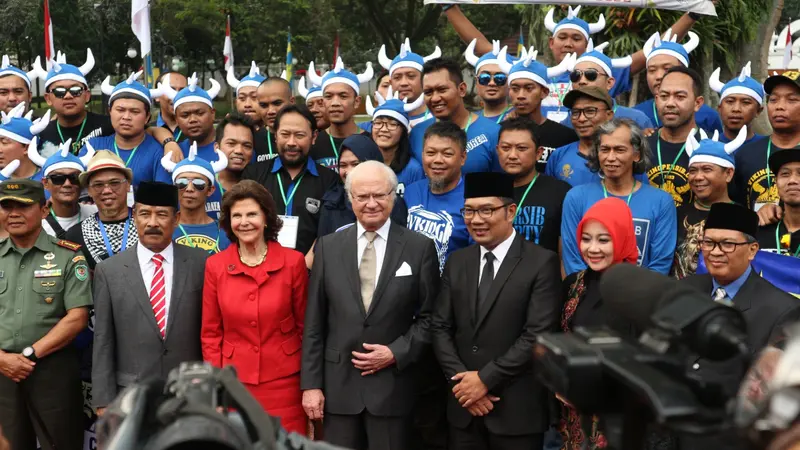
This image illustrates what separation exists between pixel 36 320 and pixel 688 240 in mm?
4127

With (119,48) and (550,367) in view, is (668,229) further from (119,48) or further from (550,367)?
(119,48)

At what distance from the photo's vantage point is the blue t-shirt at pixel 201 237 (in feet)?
21.0

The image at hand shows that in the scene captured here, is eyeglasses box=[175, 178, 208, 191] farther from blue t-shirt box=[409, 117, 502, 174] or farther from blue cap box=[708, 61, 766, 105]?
blue cap box=[708, 61, 766, 105]

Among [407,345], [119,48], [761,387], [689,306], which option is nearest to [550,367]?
[689,306]

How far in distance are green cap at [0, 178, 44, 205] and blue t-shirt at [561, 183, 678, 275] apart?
339 cm

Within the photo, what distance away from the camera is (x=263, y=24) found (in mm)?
38344

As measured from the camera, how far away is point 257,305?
565 cm

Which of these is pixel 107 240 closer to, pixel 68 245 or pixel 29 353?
pixel 68 245

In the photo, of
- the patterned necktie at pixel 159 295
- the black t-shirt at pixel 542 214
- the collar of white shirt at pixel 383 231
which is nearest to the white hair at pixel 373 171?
the collar of white shirt at pixel 383 231

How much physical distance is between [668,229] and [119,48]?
37.4 meters

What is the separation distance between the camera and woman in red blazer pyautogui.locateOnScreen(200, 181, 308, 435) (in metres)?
5.65

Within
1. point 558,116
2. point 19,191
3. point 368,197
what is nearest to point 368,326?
point 368,197

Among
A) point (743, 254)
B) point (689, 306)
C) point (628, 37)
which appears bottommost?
point (743, 254)

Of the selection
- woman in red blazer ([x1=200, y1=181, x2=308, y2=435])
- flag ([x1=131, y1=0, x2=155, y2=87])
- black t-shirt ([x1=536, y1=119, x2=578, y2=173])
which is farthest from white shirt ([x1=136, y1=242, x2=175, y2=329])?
flag ([x1=131, y1=0, x2=155, y2=87])
